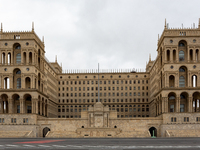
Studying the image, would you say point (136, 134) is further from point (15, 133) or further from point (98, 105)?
point (15, 133)

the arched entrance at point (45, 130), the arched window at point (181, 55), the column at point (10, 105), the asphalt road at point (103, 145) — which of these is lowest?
the arched entrance at point (45, 130)

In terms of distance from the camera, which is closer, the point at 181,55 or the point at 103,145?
the point at 103,145

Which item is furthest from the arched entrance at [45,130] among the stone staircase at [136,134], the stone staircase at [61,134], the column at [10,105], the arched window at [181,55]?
the arched window at [181,55]

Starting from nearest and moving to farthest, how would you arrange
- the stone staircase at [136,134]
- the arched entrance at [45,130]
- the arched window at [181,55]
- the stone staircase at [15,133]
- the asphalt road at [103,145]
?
the asphalt road at [103,145], the stone staircase at [136,134], the stone staircase at [15,133], the arched window at [181,55], the arched entrance at [45,130]

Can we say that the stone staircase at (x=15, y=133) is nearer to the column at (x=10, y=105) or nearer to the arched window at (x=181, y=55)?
the column at (x=10, y=105)

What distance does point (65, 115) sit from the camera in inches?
5428

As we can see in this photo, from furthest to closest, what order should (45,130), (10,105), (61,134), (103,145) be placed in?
(45,130) < (10,105) < (61,134) < (103,145)

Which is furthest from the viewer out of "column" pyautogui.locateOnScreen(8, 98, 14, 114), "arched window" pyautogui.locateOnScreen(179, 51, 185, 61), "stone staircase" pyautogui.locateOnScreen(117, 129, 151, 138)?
"arched window" pyautogui.locateOnScreen(179, 51, 185, 61)

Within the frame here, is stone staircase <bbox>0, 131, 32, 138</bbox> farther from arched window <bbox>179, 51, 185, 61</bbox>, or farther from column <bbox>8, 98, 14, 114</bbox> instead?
arched window <bbox>179, 51, 185, 61</bbox>

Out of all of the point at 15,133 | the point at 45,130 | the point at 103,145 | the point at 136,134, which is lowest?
the point at 45,130

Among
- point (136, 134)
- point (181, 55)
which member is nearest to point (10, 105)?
point (136, 134)

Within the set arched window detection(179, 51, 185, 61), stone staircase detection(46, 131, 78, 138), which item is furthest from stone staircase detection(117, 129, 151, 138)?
arched window detection(179, 51, 185, 61)

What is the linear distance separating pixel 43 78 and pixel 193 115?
2289 inches

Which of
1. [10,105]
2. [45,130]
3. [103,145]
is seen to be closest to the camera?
[103,145]
